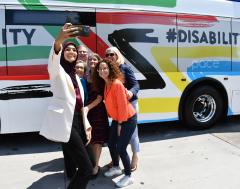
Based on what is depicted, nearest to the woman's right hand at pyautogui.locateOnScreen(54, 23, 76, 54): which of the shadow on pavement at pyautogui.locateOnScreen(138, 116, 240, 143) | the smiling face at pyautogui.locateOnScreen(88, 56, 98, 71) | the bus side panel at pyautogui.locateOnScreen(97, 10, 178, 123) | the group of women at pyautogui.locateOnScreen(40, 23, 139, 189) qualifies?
the group of women at pyautogui.locateOnScreen(40, 23, 139, 189)

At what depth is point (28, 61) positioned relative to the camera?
5879 mm

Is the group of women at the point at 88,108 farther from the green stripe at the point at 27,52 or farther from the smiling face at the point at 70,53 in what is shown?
the green stripe at the point at 27,52

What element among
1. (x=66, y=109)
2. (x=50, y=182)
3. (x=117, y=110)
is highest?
(x=66, y=109)

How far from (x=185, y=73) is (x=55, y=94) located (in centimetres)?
376

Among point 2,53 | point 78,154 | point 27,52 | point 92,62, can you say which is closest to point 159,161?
point 92,62

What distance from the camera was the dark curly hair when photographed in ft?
14.3

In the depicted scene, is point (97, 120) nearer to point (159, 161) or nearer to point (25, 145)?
point (159, 161)

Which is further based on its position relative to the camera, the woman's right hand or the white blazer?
the white blazer

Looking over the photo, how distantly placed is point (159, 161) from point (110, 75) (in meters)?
1.79

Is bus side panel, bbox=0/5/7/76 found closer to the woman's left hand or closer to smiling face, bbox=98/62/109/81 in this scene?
smiling face, bbox=98/62/109/81

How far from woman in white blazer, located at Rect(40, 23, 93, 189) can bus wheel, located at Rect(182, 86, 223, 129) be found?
145 inches

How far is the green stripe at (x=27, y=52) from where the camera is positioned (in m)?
5.80

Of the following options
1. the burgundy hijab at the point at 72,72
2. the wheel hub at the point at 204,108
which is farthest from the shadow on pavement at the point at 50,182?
the wheel hub at the point at 204,108

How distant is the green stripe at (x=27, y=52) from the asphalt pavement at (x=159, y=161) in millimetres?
1434
